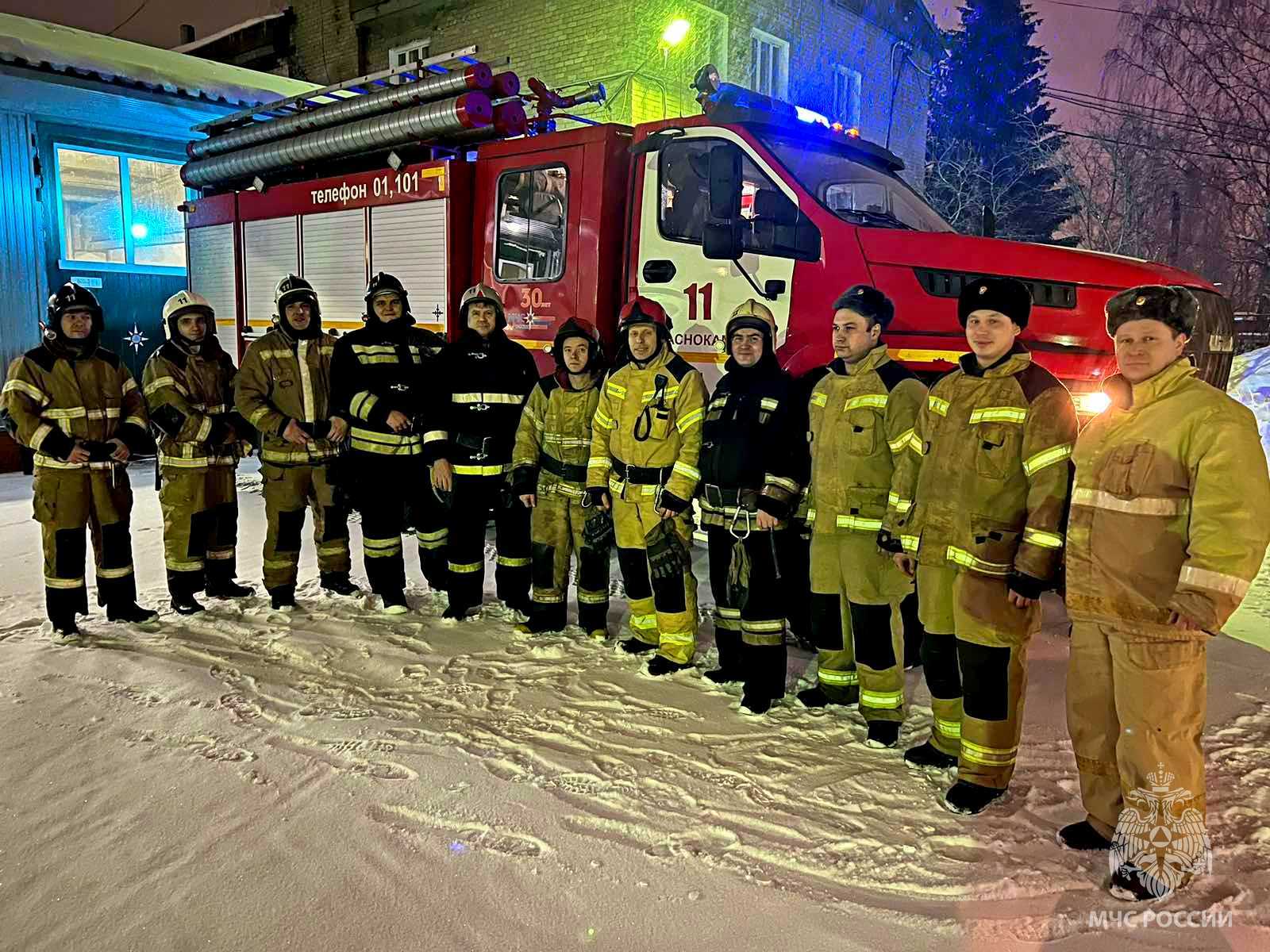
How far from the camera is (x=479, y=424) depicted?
486 cm

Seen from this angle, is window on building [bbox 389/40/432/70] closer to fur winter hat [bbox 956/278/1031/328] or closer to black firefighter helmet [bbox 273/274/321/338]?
black firefighter helmet [bbox 273/274/321/338]

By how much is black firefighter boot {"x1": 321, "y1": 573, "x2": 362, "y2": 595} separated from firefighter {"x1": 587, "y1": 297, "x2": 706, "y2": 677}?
2.02 m

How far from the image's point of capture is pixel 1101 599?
271 centimetres

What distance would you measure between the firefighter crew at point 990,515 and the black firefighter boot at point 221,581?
4077 millimetres

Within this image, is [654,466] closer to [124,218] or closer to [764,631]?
[764,631]

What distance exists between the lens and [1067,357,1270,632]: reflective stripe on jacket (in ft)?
7.93

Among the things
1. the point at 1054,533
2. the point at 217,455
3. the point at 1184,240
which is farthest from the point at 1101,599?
the point at 1184,240

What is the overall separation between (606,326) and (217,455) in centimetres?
244

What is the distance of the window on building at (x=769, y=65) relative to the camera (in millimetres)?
15492

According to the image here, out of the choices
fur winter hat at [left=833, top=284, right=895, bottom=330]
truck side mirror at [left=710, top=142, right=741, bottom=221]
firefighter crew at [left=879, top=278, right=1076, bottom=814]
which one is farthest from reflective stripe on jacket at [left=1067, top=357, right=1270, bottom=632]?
truck side mirror at [left=710, top=142, right=741, bottom=221]

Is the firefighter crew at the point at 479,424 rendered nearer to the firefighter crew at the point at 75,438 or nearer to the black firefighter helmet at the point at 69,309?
the firefighter crew at the point at 75,438

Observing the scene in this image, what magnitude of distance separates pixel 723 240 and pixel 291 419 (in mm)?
2614

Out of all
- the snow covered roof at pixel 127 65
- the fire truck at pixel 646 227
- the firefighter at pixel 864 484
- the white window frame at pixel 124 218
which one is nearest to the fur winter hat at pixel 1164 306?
the firefighter at pixel 864 484

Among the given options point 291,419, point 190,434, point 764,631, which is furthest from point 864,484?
point 190,434
